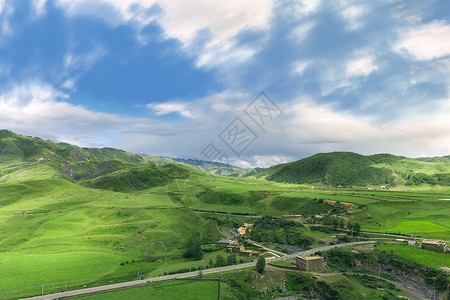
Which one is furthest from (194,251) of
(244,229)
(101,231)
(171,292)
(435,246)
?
(435,246)

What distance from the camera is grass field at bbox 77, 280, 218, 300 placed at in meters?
67.2

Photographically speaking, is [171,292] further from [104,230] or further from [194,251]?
[104,230]

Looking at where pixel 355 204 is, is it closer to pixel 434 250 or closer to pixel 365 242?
pixel 365 242

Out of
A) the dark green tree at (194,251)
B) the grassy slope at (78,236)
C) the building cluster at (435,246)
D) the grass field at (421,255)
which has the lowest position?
the grass field at (421,255)

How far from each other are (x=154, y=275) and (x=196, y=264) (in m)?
17.7

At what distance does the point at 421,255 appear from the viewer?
99375mm

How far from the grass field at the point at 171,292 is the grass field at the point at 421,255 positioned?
79809 millimetres

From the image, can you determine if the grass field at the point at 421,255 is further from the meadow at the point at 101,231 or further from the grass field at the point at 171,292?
the grass field at the point at 171,292

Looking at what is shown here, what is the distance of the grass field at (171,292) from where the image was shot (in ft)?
221

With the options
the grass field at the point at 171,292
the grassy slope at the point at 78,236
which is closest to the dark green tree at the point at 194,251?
the grassy slope at the point at 78,236

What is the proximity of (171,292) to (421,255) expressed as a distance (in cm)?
9796

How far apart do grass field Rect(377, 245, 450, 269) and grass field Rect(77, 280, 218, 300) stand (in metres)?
79.8

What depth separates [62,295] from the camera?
65438 millimetres

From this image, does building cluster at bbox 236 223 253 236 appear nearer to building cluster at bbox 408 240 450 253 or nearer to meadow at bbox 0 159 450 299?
meadow at bbox 0 159 450 299
